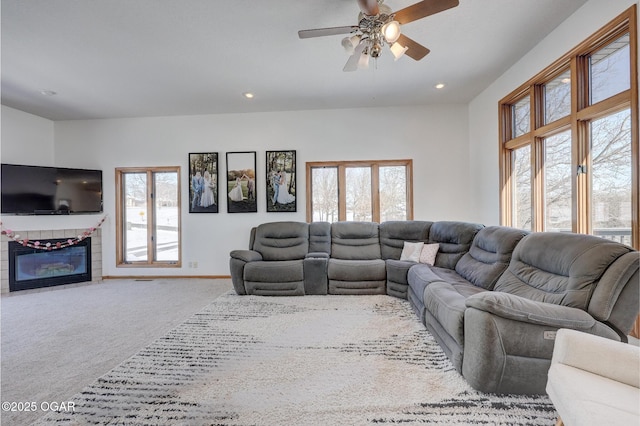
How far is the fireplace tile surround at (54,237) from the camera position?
3998mm

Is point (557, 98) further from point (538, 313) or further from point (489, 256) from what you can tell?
point (538, 313)

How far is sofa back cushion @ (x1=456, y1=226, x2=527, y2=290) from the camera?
2506mm

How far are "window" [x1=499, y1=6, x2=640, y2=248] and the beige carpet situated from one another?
13.8 feet

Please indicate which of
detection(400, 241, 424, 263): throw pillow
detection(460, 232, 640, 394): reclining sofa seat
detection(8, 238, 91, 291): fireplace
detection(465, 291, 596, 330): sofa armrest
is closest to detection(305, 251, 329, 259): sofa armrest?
detection(400, 241, 424, 263): throw pillow

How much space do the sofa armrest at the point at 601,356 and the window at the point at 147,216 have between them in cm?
523

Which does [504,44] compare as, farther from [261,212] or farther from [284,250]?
[261,212]

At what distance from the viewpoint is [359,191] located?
187 inches

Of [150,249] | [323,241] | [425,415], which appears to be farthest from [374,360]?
[150,249]

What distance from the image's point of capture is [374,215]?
4.72m

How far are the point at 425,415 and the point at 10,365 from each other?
10.1ft

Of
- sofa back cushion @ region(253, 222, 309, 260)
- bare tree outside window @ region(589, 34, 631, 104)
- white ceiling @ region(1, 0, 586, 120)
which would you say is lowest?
sofa back cushion @ region(253, 222, 309, 260)

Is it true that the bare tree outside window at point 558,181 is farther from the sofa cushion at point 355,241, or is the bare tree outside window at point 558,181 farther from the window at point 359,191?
the sofa cushion at point 355,241

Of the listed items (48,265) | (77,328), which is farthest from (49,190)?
(77,328)

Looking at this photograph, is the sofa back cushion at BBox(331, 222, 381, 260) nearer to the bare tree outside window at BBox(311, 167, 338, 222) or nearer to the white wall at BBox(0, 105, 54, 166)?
the bare tree outside window at BBox(311, 167, 338, 222)
